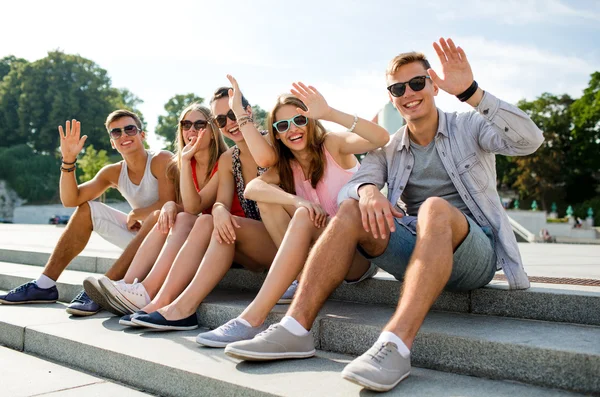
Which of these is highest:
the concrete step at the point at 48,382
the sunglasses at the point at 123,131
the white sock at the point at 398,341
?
the sunglasses at the point at 123,131

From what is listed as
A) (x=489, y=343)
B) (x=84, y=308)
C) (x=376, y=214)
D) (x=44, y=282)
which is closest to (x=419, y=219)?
(x=376, y=214)

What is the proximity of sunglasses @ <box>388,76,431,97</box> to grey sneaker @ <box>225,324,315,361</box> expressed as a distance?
1.44 metres

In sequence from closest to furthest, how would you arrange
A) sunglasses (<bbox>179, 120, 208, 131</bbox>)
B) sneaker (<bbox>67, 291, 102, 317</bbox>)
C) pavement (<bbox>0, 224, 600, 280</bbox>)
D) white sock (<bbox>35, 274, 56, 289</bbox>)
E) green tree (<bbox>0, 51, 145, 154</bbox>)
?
sneaker (<bbox>67, 291, 102, 317</bbox>)
sunglasses (<bbox>179, 120, 208, 131</bbox>)
white sock (<bbox>35, 274, 56, 289</bbox>)
pavement (<bbox>0, 224, 600, 280</bbox>)
green tree (<bbox>0, 51, 145, 154</bbox>)

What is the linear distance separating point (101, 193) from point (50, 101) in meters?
55.2

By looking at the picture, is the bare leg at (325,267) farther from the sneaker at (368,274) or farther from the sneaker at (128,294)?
the sneaker at (128,294)

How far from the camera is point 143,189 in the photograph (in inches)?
192

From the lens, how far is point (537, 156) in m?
43.9

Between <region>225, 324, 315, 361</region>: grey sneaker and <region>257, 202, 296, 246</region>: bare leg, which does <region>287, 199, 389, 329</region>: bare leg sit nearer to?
<region>225, 324, 315, 361</region>: grey sneaker

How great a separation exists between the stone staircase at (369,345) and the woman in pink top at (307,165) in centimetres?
32

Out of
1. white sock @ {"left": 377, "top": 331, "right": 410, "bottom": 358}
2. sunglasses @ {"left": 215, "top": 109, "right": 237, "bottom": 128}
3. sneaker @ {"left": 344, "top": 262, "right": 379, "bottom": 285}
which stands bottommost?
white sock @ {"left": 377, "top": 331, "right": 410, "bottom": 358}

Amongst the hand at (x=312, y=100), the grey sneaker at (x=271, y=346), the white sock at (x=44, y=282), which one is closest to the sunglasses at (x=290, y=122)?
the hand at (x=312, y=100)

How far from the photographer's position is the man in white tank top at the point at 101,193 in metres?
4.68

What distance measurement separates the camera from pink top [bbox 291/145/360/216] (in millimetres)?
3511

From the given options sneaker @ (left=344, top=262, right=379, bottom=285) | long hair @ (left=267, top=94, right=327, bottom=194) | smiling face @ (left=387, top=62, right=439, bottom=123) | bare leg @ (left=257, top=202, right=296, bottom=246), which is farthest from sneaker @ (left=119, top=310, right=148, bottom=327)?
smiling face @ (left=387, top=62, right=439, bottom=123)
